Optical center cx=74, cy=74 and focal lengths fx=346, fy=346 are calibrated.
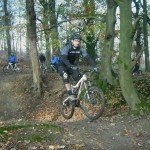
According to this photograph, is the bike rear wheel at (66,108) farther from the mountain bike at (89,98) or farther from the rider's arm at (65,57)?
the rider's arm at (65,57)

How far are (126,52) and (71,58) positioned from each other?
1665mm

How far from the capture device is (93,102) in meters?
9.48

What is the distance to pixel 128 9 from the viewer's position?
10.0 metres

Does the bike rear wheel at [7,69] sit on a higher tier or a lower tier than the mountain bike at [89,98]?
higher

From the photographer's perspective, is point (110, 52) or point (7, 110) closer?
point (110, 52)

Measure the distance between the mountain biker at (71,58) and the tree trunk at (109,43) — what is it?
465 cm

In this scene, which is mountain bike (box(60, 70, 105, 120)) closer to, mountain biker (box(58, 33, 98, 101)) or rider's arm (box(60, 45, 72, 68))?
mountain biker (box(58, 33, 98, 101))

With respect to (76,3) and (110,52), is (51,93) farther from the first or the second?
(76,3)

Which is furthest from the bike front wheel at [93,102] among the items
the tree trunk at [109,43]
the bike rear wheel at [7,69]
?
the bike rear wheel at [7,69]

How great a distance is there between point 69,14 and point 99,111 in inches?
664

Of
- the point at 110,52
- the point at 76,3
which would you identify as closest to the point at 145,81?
the point at 110,52

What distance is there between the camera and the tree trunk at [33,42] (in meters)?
19.1

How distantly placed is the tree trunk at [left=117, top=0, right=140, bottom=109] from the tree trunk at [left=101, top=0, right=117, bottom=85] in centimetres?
405

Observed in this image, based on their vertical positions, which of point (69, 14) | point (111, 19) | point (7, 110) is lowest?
point (7, 110)
